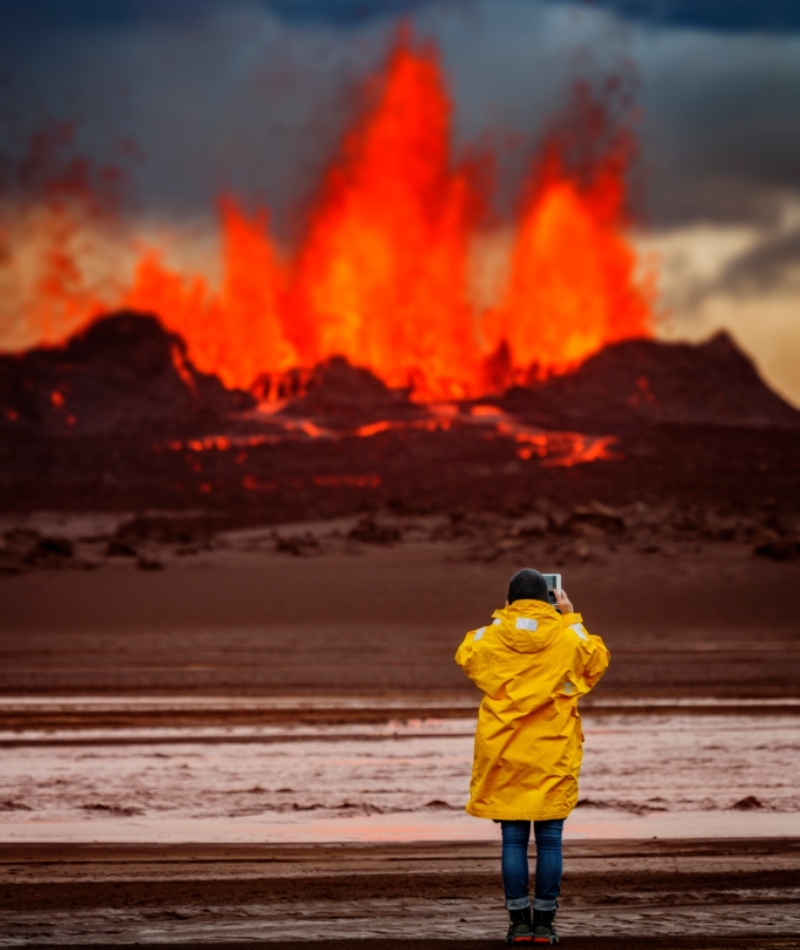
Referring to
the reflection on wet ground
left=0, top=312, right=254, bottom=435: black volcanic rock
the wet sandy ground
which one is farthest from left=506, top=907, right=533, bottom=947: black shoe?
left=0, top=312, right=254, bottom=435: black volcanic rock

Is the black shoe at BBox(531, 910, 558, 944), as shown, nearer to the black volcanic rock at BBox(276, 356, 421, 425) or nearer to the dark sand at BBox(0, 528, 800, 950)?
the dark sand at BBox(0, 528, 800, 950)

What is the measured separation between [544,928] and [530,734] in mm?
702

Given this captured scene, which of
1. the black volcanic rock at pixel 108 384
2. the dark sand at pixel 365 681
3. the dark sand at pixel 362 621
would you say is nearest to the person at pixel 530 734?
the dark sand at pixel 365 681

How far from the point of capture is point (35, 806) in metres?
8.88

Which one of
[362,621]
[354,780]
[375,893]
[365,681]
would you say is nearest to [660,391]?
[362,621]

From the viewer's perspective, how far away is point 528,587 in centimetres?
579

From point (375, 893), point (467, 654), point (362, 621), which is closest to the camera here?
point (467, 654)

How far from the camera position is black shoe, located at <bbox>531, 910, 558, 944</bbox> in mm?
5707

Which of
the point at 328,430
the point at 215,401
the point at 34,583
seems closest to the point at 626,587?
the point at 34,583

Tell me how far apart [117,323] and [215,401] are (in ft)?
31.8

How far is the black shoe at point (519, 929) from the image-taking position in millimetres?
5707

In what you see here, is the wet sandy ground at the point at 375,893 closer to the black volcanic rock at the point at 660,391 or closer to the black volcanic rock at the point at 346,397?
the black volcanic rock at the point at 346,397

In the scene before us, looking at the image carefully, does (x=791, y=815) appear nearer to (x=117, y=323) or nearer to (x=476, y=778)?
(x=476, y=778)

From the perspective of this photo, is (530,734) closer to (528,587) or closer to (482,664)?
(482,664)
